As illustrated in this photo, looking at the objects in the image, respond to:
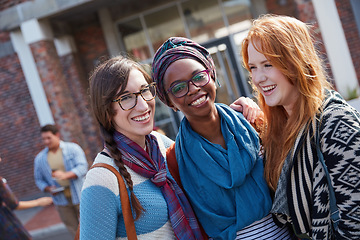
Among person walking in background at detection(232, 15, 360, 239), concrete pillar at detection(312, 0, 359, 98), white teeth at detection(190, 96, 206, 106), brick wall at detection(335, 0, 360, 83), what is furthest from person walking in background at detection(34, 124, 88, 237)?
brick wall at detection(335, 0, 360, 83)

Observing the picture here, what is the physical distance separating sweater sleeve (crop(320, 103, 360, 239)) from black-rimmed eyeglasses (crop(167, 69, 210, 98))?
2.15ft

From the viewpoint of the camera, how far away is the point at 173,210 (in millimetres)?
1839

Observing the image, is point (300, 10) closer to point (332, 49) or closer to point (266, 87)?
point (332, 49)

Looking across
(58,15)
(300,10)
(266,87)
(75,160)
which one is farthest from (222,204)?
(58,15)

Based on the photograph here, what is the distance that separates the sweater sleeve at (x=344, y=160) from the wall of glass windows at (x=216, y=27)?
6.88 metres

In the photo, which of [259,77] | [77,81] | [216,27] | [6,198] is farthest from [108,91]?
[77,81]

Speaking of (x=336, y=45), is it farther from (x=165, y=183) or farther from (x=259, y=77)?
(x=165, y=183)

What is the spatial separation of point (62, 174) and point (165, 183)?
3.20m

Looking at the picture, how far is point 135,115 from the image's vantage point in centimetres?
190

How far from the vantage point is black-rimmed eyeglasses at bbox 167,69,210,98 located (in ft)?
6.20

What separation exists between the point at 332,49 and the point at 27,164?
762cm

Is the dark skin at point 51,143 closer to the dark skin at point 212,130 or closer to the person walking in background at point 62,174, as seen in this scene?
the person walking in background at point 62,174

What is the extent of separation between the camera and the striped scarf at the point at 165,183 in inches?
72.4

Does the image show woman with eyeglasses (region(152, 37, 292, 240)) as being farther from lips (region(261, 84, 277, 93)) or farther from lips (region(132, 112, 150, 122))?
lips (region(261, 84, 277, 93))
